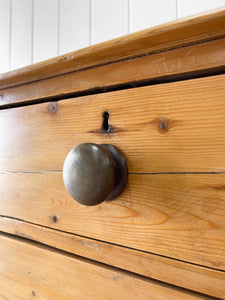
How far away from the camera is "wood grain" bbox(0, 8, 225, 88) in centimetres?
26

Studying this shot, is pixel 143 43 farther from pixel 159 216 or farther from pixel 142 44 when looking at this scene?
pixel 159 216

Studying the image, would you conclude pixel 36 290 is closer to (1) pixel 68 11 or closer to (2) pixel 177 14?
(2) pixel 177 14

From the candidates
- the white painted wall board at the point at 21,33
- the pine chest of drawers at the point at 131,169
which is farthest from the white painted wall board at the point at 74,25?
the pine chest of drawers at the point at 131,169

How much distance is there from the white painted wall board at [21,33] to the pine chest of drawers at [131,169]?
72 centimetres

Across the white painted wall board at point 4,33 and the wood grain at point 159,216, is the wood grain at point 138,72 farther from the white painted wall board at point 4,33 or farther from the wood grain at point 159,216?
the white painted wall board at point 4,33

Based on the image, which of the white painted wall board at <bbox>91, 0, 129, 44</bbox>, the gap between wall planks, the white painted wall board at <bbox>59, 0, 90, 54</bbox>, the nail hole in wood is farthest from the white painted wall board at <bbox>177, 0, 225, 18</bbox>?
the nail hole in wood

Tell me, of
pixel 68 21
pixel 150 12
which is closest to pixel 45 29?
pixel 68 21

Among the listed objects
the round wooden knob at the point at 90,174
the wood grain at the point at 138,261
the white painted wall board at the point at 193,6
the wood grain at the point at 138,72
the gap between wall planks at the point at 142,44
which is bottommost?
the wood grain at the point at 138,261

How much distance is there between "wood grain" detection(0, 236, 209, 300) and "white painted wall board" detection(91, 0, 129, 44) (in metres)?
0.68

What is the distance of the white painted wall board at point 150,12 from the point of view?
0.72 meters

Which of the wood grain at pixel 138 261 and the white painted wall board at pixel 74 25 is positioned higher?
the white painted wall board at pixel 74 25

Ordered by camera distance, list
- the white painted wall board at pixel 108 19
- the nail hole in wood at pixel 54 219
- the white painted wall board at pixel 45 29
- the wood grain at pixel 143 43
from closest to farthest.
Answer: the wood grain at pixel 143 43 < the nail hole in wood at pixel 54 219 < the white painted wall board at pixel 108 19 < the white painted wall board at pixel 45 29

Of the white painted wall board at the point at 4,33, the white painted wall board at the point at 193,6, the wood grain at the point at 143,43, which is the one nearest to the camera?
the wood grain at the point at 143,43

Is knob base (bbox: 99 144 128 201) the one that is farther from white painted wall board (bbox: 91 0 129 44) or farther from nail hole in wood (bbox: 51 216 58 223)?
white painted wall board (bbox: 91 0 129 44)
